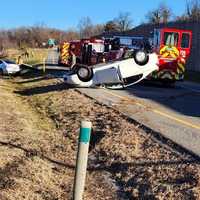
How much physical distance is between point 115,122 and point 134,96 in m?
6.00

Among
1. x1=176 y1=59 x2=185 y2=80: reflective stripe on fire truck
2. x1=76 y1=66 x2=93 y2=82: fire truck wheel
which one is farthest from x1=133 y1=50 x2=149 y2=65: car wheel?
x1=176 y1=59 x2=185 y2=80: reflective stripe on fire truck

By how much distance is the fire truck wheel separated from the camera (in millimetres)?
20422

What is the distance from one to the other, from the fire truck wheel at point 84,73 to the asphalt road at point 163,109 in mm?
431

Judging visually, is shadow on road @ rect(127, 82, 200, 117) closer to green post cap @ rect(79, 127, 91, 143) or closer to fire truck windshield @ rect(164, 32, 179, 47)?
fire truck windshield @ rect(164, 32, 179, 47)

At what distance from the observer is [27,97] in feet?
70.5

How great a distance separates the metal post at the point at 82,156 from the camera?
6.42 meters

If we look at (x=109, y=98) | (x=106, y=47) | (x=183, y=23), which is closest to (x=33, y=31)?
(x=183, y=23)

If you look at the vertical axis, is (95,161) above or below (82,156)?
below

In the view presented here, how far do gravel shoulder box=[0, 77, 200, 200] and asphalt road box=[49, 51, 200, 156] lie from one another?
45 centimetres

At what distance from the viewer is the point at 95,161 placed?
34.9 feet

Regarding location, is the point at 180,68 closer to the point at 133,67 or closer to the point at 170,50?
the point at 170,50

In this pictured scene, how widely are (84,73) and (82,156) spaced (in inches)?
555

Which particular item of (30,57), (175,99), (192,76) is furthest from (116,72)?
(30,57)

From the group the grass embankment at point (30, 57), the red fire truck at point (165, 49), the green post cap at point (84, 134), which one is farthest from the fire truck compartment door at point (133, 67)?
the grass embankment at point (30, 57)
